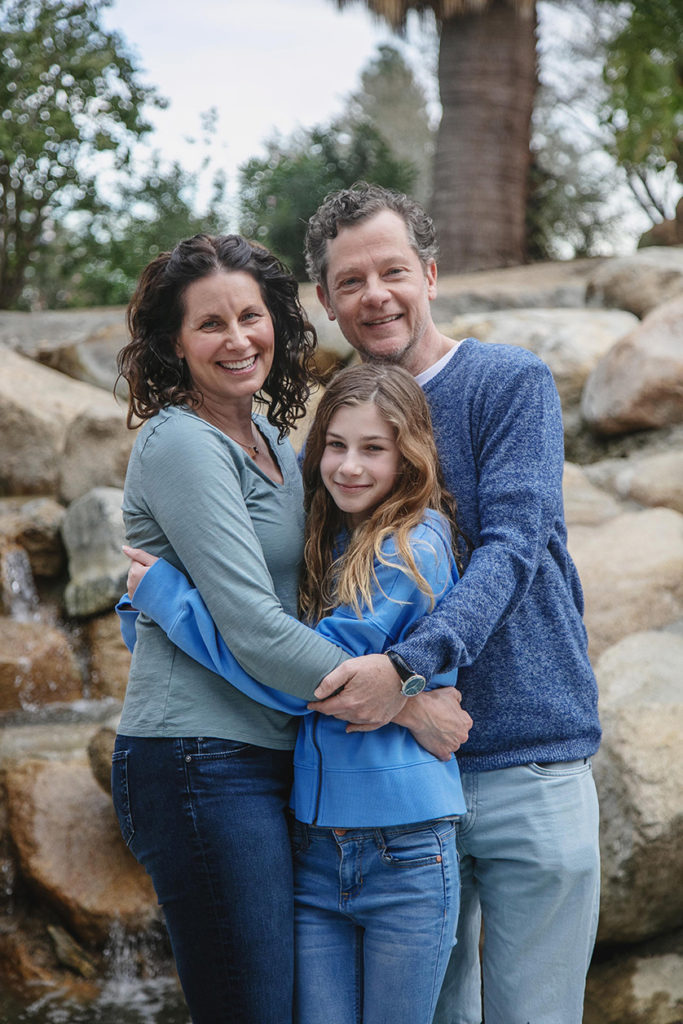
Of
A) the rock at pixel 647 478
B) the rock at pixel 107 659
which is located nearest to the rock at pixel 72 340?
the rock at pixel 107 659

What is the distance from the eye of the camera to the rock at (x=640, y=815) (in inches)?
126

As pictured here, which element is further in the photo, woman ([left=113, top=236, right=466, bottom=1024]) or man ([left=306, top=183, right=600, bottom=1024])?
man ([left=306, top=183, right=600, bottom=1024])

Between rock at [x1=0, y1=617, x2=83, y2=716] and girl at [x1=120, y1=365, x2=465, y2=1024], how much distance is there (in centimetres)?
392

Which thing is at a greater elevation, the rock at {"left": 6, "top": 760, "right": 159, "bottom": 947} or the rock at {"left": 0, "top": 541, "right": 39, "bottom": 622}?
the rock at {"left": 0, "top": 541, "right": 39, "bottom": 622}

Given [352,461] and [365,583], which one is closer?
[365,583]

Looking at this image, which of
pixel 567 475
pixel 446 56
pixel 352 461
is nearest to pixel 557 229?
pixel 446 56

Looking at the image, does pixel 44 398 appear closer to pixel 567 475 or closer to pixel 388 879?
pixel 567 475

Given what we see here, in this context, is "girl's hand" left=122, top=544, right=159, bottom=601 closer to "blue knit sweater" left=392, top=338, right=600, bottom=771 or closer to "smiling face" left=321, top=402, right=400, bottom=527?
"smiling face" left=321, top=402, right=400, bottom=527

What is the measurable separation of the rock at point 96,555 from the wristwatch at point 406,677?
13.2 ft

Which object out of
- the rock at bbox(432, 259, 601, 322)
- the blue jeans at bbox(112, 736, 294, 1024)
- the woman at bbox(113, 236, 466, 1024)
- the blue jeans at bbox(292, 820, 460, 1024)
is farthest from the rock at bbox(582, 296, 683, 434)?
the blue jeans at bbox(112, 736, 294, 1024)

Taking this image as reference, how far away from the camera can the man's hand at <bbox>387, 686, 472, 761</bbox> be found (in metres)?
2.09

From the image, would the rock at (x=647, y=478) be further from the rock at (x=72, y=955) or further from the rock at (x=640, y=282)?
the rock at (x=72, y=955)

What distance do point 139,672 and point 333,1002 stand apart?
0.76 meters

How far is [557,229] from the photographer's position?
16.3m
